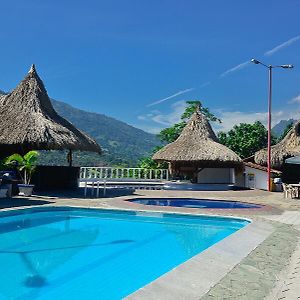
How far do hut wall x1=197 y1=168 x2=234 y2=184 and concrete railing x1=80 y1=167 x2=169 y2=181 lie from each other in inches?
79.0

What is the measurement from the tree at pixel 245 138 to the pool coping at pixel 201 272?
73.3 feet

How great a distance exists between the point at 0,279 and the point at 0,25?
12999 mm

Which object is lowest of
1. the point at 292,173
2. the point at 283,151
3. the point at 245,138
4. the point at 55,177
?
the point at 55,177

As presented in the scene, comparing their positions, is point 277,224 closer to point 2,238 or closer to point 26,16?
point 2,238

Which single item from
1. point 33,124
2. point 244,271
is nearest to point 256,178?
point 33,124

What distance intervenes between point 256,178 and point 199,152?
10.2 ft

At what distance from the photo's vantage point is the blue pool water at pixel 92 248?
434cm

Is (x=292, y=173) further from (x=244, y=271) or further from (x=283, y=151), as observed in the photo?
(x=244, y=271)

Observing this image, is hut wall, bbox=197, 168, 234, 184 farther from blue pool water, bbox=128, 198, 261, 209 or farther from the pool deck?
the pool deck

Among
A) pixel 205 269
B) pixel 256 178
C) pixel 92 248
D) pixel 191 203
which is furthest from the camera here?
pixel 256 178

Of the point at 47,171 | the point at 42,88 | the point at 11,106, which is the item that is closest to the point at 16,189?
the point at 47,171

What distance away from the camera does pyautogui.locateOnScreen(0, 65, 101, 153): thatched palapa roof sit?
12930 mm

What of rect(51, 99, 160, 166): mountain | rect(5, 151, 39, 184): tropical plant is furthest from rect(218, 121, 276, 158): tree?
rect(51, 99, 160, 166): mountain

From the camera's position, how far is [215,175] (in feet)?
66.0
